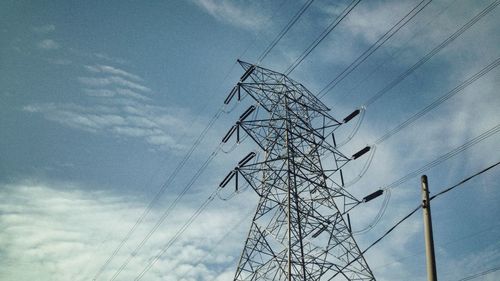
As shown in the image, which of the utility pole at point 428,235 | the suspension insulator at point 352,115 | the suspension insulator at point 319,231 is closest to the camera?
the utility pole at point 428,235

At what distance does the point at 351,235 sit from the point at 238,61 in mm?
9138

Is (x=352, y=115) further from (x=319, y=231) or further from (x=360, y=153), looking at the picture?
(x=319, y=231)

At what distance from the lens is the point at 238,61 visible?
1518cm

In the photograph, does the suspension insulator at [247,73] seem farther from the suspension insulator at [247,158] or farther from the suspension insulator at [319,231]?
the suspension insulator at [319,231]

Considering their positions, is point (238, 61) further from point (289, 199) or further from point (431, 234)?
point (431, 234)

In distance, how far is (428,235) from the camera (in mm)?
6328

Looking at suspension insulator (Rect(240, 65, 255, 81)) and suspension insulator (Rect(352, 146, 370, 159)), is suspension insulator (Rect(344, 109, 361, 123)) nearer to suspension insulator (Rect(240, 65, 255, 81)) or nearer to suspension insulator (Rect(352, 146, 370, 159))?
suspension insulator (Rect(352, 146, 370, 159))

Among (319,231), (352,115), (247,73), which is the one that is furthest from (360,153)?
(247,73)

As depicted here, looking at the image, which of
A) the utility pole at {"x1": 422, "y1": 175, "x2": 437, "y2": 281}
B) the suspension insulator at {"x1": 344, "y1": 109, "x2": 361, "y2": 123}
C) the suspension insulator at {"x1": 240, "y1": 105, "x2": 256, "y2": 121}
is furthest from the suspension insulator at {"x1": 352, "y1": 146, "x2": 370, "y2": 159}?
the utility pole at {"x1": 422, "y1": 175, "x2": 437, "y2": 281}

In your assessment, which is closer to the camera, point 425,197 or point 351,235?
point 425,197

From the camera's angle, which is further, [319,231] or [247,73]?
[247,73]

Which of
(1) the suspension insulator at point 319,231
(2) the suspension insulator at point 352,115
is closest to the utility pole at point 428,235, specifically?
(1) the suspension insulator at point 319,231

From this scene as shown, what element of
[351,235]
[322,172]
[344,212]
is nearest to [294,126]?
[322,172]

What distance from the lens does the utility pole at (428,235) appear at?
5.82m
